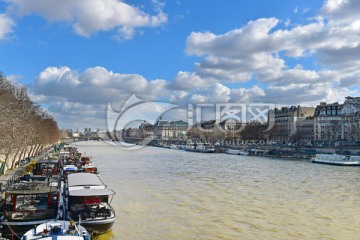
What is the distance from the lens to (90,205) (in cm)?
1962

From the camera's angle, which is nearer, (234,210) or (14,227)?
(14,227)

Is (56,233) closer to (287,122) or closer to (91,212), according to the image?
(91,212)

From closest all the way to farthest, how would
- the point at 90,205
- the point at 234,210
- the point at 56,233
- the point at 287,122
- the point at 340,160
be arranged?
the point at 56,233 → the point at 90,205 → the point at 234,210 → the point at 340,160 → the point at 287,122

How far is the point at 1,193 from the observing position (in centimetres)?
2272

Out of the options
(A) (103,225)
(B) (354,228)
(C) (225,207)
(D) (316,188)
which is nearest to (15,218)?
(A) (103,225)

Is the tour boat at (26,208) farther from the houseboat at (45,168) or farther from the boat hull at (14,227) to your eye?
the houseboat at (45,168)

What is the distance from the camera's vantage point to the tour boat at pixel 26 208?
16.3 meters

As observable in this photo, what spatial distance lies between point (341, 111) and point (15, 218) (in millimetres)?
119324

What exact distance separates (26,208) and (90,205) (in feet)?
9.67

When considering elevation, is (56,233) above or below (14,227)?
above

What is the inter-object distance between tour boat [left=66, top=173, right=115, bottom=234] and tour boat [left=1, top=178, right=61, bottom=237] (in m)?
0.89

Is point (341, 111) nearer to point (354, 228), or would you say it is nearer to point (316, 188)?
point (316, 188)

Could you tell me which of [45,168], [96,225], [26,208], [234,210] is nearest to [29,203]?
[26,208]

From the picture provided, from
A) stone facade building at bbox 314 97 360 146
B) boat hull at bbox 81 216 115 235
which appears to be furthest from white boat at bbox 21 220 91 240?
stone facade building at bbox 314 97 360 146
